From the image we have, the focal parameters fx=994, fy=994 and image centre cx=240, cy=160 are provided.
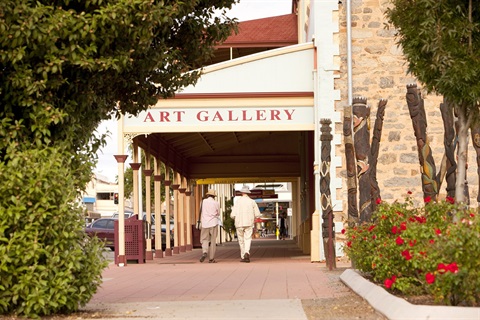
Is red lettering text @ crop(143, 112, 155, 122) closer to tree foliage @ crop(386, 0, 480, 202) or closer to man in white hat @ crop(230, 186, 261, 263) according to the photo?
man in white hat @ crop(230, 186, 261, 263)

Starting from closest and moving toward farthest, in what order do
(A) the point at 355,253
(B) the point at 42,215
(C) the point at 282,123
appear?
(B) the point at 42,215 < (A) the point at 355,253 < (C) the point at 282,123

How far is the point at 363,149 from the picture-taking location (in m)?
15.3

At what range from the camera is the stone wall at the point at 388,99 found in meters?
22.0

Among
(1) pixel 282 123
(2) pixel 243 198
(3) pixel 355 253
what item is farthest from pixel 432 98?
(3) pixel 355 253

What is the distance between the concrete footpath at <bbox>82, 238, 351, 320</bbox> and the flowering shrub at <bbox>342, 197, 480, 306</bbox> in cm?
95

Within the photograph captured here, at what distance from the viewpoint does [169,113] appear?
72.4 feet

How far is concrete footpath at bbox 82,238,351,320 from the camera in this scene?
10039 mm

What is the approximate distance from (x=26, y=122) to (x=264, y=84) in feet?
40.8

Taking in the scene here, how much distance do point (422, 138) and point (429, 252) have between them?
533 cm

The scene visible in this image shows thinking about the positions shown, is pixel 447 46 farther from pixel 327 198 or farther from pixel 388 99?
pixel 388 99

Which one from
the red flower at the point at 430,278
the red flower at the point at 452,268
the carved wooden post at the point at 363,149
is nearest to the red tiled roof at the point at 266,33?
the carved wooden post at the point at 363,149

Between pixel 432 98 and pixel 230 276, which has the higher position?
pixel 432 98

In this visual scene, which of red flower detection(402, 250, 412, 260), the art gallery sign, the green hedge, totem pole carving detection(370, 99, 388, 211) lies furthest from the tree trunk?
the art gallery sign

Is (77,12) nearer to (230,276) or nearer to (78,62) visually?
(78,62)
